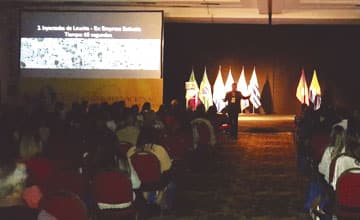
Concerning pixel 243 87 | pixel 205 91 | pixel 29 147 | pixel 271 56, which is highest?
pixel 271 56

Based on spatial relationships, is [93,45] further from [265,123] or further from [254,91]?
[254,91]

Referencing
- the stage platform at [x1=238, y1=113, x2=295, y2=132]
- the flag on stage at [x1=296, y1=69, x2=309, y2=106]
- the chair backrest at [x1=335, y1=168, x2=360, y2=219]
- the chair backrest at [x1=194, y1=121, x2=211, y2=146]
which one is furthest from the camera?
the flag on stage at [x1=296, y1=69, x2=309, y2=106]

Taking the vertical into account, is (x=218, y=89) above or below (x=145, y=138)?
above

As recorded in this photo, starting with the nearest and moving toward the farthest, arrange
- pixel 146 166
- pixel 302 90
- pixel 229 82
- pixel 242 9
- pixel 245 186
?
pixel 146 166 < pixel 245 186 < pixel 242 9 < pixel 229 82 < pixel 302 90

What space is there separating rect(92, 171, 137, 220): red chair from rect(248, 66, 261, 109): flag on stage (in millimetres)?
16520

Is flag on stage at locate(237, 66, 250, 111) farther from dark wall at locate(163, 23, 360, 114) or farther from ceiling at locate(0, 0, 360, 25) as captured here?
ceiling at locate(0, 0, 360, 25)

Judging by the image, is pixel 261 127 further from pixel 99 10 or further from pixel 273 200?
pixel 273 200

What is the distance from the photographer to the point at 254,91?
21984mm

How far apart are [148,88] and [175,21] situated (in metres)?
3.35

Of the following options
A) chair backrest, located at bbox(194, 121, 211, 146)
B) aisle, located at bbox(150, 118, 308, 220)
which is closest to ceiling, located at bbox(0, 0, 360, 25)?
aisle, located at bbox(150, 118, 308, 220)

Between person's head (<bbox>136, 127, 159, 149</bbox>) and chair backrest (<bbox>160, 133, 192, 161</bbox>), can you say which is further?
chair backrest (<bbox>160, 133, 192, 161</bbox>)

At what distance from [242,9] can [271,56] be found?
4.21m

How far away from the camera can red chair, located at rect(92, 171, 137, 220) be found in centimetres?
550

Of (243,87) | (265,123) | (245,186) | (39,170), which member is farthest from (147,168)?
(243,87)
